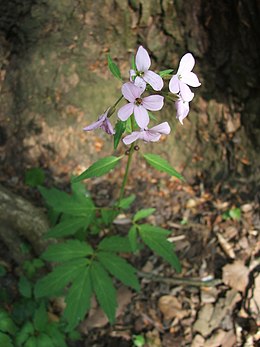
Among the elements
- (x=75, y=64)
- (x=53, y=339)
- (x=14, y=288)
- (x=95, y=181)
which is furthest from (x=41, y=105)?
(x=53, y=339)

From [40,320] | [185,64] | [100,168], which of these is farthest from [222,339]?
[185,64]

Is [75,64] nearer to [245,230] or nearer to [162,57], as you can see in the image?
[162,57]

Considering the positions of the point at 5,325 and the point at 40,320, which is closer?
the point at 5,325

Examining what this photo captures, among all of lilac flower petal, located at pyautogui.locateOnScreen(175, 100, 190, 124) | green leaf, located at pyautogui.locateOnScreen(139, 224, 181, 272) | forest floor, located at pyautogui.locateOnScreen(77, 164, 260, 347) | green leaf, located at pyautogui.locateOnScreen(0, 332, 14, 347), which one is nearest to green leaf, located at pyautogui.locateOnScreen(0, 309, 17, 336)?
green leaf, located at pyautogui.locateOnScreen(0, 332, 14, 347)

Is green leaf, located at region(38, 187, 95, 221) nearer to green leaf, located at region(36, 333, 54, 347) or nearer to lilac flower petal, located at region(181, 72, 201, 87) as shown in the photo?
green leaf, located at region(36, 333, 54, 347)

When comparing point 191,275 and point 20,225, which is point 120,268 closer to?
point 191,275

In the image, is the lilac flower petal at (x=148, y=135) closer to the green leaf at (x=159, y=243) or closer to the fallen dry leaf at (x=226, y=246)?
the green leaf at (x=159, y=243)
